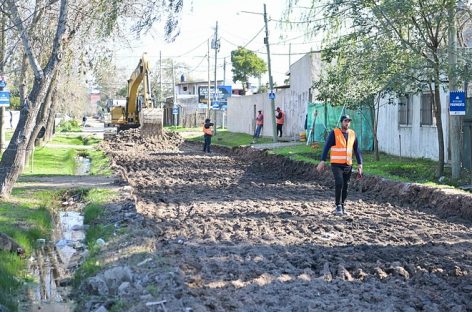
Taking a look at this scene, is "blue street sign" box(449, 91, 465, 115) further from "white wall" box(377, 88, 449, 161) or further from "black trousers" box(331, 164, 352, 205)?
"white wall" box(377, 88, 449, 161)

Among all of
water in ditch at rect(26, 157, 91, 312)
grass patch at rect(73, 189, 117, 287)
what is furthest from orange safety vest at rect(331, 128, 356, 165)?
water in ditch at rect(26, 157, 91, 312)

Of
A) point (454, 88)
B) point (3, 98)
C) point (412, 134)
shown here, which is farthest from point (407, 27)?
point (3, 98)

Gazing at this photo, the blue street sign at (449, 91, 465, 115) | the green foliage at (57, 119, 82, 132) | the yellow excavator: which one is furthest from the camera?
the green foliage at (57, 119, 82, 132)

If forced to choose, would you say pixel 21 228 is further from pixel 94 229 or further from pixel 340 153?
pixel 340 153

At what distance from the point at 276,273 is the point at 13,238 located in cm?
515

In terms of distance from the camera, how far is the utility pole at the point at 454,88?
1518 cm

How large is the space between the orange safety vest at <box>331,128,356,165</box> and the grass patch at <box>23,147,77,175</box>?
12.0 metres

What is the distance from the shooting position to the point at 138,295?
24.5 ft

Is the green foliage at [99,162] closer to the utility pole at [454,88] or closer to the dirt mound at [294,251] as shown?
the dirt mound at [294,251]

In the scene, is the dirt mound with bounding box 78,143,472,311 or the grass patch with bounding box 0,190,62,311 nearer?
A: the dirt mound with bounding box 78,143,472,311

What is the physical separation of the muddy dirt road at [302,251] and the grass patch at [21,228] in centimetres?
194

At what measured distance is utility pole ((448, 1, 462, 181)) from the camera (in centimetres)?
1518

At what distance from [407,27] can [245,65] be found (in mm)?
59393

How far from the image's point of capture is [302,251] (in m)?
9.73
